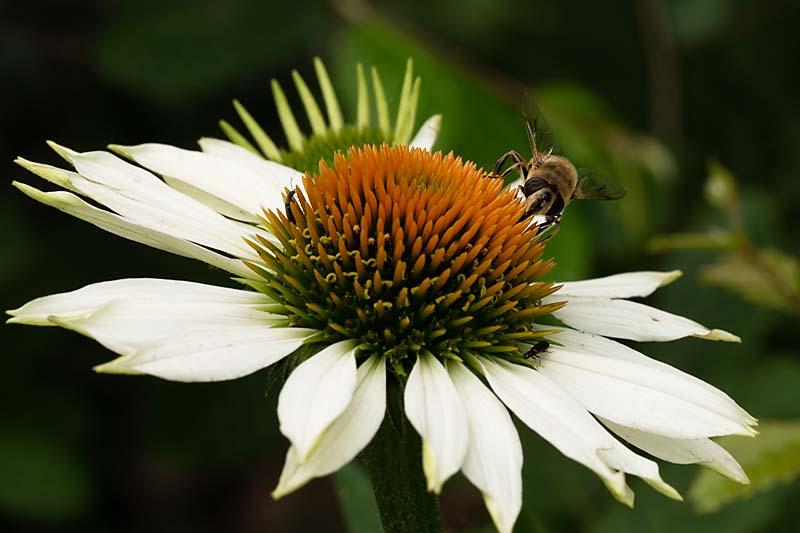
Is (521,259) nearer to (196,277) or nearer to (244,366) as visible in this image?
(244,366)

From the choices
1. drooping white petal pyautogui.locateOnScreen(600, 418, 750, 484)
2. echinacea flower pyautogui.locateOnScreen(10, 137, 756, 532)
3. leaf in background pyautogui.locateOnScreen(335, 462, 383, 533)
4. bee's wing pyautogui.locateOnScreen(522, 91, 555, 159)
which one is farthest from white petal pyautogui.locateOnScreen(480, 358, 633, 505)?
bee's wing pyautogui.locateOnScreen(522, 91, 555, 159)

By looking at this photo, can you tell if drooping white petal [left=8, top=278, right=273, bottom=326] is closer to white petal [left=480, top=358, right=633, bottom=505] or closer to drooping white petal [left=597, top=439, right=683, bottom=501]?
white petal [left=480, top=358, right=633, bottom=505]

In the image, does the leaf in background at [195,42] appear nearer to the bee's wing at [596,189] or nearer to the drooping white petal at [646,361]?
the bee's wing at [596,189]

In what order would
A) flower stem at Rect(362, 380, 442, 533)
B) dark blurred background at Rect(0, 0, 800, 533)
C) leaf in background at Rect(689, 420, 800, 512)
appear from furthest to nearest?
dark blurred background at Rect(0, 0, 800, 533), leaf in background at Rect(689, 420, 800, 512), flower stem at Rect(362, 380, 442, 533)

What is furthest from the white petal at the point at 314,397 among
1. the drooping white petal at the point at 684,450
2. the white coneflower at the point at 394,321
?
the drooping white petal at the point at 684,450

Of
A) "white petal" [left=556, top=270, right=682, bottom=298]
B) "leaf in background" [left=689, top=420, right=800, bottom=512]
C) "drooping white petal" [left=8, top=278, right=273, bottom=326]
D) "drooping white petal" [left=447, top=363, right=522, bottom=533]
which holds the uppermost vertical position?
"drooping white petal" [left=8, top=278, right=273, bottom=326]

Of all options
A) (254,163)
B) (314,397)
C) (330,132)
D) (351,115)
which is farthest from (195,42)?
(314,397)
